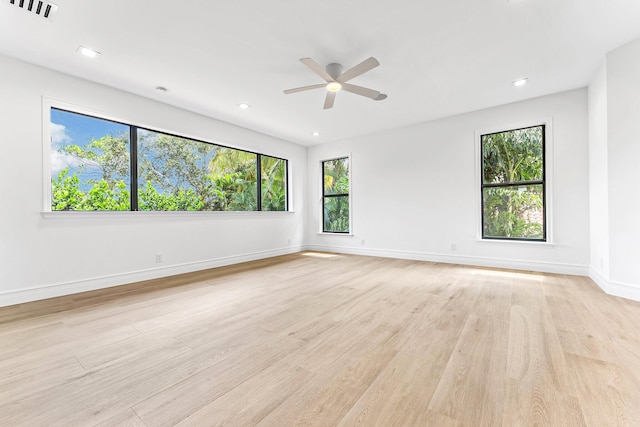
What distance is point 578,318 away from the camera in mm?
2352

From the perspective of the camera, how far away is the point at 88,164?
3.50 meters

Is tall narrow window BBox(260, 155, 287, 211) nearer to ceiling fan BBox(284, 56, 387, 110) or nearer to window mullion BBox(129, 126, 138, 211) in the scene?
window mullion BBox(129, 126, 138, 211)

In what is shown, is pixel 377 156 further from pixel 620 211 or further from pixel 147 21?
pixel 147 21

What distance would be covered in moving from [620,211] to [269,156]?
5.48 meters

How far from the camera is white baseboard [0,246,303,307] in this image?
2885 millimetres

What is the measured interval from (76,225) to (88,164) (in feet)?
2.65

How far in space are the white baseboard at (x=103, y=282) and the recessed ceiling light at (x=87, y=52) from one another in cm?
257

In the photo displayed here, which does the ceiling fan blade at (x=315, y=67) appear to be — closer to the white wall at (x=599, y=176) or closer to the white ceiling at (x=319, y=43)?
the white ceiling at (x=319, y=43)

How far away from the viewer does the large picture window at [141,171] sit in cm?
335

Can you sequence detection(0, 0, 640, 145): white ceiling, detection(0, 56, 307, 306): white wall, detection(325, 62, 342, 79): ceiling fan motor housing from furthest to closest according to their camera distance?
detection(325, 62, 342, 79): ceiling fan motor housing → detection(0, 56, 307, 306): white wall → detection(0, 0, 640, 145): white ceiling

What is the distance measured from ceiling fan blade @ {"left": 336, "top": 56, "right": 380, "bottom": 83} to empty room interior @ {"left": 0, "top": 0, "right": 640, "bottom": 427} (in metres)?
0.03

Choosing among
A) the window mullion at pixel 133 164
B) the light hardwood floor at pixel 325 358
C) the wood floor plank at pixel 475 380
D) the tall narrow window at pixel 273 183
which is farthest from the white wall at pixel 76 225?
the wood floor plank at pixel 475 380

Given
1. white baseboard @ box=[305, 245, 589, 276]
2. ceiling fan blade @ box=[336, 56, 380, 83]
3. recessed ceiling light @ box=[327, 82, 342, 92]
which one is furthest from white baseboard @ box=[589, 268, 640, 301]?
recessed ceiling light @ box=[327, 82, 342, 92]

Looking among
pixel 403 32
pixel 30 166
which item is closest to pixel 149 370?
pixel 30 166
